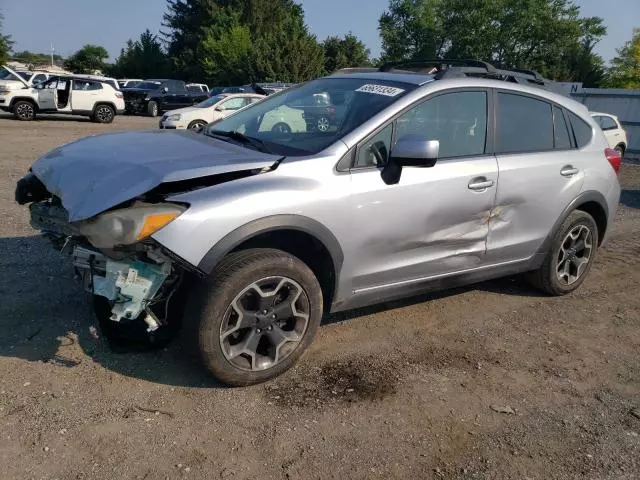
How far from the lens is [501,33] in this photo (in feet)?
217

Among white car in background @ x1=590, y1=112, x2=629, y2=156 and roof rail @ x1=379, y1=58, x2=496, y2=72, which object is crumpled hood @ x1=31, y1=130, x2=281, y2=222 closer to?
roof rail @ x1=379, y1=58, x2=496, y2=72

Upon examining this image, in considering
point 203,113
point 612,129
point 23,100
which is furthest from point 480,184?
point 23,100

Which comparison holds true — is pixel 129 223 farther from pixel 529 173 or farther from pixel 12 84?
pixel 12 84

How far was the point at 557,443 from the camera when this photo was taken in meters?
2.88

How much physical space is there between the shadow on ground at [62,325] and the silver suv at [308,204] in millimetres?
164

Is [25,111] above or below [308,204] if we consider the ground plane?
below

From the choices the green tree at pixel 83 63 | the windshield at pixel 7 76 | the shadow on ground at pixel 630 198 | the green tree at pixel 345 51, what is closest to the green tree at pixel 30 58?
the green tree at pixel 83 63

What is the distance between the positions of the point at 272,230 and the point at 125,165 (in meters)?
0.87

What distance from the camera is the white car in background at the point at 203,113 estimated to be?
16.5 metres

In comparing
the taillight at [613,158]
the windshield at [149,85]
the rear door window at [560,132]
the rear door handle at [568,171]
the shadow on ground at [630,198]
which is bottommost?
the shadow on ground at [630,198]

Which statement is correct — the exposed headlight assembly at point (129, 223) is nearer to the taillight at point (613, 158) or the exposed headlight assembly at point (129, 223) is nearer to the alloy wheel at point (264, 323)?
the alloy wheel at point (264, 323)

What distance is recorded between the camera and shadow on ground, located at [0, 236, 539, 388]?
330 centimetres

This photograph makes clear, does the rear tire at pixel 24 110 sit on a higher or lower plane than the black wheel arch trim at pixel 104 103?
lower

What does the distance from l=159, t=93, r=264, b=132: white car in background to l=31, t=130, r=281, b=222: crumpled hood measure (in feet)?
42.8
